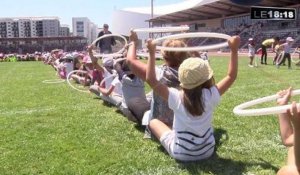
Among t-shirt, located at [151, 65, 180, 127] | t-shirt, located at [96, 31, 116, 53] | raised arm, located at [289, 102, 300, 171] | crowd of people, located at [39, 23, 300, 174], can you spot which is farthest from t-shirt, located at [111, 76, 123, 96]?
raised arm, located at [289, 102, 300, 171]

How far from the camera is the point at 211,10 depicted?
70.0 metres

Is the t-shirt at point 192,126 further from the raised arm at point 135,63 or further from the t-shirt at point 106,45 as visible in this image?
the t-shirt at point 106,45

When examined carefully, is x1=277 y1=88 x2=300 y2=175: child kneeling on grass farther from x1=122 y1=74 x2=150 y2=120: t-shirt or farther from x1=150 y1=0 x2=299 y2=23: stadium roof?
x1=150 y1=0 x2=299 y2=23: stadium roof

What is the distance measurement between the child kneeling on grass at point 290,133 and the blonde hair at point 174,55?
1.68m

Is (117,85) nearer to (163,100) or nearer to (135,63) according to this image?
(163,100)

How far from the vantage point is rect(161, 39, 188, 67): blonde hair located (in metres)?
5.13

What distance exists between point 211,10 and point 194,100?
6707 centimetres

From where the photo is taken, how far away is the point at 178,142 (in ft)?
15.8

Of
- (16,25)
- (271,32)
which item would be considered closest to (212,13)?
(271,32)

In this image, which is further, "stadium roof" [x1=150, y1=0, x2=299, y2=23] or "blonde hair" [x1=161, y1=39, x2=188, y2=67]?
"stadium roof" [x1=150, y1=0, x2=299, y2=23]

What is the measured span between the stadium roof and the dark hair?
50843 mm

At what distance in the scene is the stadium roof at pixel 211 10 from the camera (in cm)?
5594

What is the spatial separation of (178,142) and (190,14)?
75611 millimetres

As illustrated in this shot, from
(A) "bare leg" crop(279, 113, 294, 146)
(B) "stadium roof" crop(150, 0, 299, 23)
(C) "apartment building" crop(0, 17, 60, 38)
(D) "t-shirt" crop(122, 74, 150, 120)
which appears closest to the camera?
(A) "bare leg" crop(279, 113, 294, 146)
